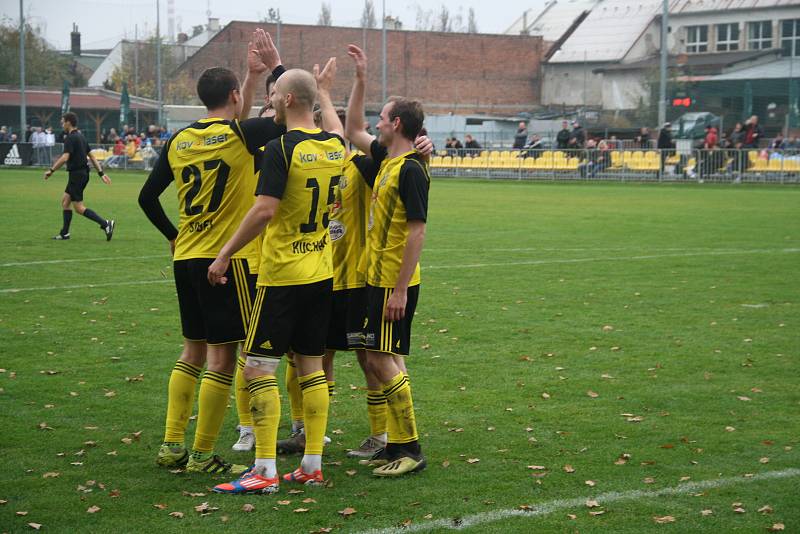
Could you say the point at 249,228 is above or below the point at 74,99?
below

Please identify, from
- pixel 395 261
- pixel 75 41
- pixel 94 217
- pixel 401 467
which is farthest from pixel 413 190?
pixel 75 41

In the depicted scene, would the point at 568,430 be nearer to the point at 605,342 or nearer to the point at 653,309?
the point at 605,342

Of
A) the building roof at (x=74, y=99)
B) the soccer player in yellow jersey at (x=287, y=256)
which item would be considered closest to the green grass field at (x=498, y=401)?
the soccer player in yellow jersey at (x=287, y=256)

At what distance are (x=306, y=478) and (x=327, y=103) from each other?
2298 millimetres

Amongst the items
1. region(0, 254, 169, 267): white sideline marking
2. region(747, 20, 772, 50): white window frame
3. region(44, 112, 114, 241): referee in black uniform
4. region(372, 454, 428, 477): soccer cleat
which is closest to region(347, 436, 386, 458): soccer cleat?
region(372, 454, 428, 477): soccer cleat

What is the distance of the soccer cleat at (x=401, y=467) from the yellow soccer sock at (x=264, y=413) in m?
0.69

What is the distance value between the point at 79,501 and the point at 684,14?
73156 mm

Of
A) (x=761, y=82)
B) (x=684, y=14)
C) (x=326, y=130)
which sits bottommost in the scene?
(x=326, y=130)

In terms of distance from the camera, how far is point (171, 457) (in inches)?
234

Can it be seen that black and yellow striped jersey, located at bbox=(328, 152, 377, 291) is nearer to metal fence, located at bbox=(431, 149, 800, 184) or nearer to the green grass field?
the green grass field

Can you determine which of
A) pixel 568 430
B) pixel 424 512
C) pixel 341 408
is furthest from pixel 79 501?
pixel 568 430

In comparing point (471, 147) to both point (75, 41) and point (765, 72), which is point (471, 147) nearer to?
point (765, 72)

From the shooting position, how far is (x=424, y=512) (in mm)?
5211

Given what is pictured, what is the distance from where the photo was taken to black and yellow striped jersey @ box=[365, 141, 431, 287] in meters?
5.71
